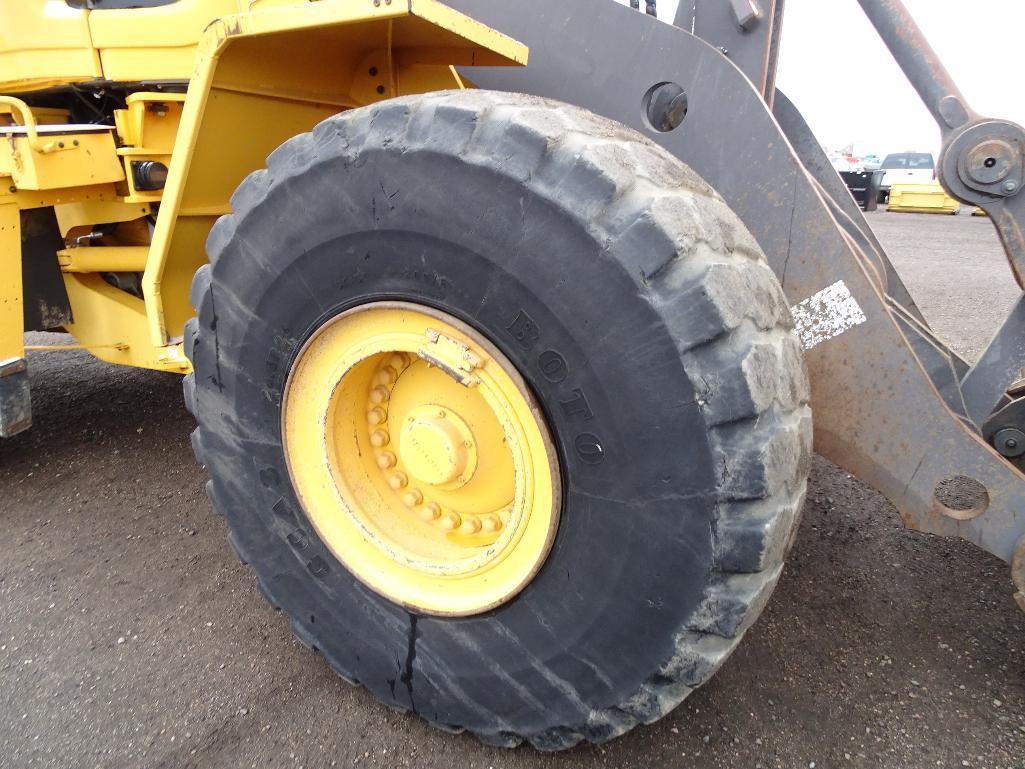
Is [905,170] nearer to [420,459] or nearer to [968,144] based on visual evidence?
[968,144]

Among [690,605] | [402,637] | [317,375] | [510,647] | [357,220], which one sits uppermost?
[357,220]

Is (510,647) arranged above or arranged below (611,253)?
below

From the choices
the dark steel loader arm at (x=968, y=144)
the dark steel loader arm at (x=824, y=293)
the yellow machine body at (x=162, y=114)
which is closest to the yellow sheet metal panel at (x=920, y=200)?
the dark steel loader arm at (x=968, y=144)

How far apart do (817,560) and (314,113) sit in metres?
2.47

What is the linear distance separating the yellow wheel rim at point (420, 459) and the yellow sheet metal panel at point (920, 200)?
19.8 m

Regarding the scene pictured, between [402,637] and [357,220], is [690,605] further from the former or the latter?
[357,220]

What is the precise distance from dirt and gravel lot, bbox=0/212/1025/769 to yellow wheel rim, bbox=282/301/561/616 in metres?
0.51

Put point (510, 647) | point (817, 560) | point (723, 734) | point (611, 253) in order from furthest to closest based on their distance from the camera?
point (817, 560) < point (723, 734) < point (510, 647) < point (611, 253)

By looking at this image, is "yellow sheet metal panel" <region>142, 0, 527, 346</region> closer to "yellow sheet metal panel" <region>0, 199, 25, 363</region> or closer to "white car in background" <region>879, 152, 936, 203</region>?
"yellow sheet metal panel" <region>0, 199, 25, 363</region>

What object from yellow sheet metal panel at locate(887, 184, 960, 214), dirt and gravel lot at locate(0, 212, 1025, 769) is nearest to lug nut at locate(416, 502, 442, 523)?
dirt and gravel lot at locate(0, 212, 1025, 769)

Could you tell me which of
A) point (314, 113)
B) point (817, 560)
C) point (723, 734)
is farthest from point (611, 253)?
point (817, 560)

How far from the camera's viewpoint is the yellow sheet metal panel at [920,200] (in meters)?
17.8

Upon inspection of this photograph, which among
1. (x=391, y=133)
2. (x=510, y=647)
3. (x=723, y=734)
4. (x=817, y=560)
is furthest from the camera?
(x=817, y=560)

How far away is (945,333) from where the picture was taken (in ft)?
20.0
